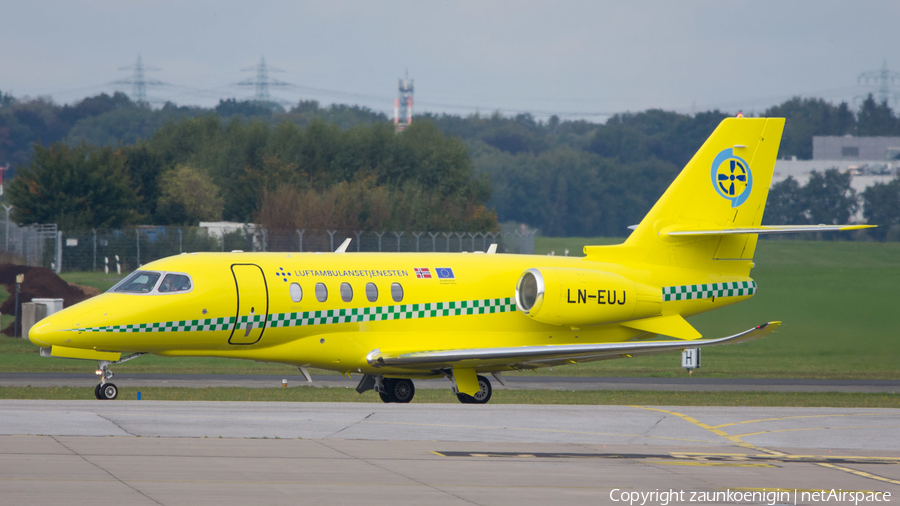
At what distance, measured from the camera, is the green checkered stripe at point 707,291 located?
82.0ft

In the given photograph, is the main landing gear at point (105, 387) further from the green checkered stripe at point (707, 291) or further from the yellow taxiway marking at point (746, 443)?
the green checkered stripe at point (707, 291)

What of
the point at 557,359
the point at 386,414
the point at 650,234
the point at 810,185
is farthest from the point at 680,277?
the point at 810,185

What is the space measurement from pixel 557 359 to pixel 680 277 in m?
3.87

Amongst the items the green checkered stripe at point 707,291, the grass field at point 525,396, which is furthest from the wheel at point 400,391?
the green checkered stripe at point 707,291

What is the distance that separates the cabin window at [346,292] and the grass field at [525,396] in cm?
312

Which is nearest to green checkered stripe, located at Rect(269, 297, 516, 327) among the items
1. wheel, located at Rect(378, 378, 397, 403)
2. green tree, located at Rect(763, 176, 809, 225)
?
wheel, located at Rect(378, 378, 397, 403)

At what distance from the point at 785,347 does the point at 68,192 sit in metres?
43.3

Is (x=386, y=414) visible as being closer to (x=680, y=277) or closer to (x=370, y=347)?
(x=370, y=347)

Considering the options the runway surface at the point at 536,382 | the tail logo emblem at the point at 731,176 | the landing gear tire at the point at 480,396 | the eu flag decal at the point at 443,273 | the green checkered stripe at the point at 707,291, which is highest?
the tail logo emblem at the point at 731,176

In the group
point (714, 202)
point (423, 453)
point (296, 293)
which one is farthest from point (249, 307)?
point (714, 202)

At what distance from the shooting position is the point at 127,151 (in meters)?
74.6

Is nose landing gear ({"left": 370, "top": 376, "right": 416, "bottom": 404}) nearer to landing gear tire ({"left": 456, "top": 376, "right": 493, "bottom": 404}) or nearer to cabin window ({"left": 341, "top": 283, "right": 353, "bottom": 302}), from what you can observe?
landing gear tire ({"left": 456, "top": 376, "right": 493, "bottom": 404})

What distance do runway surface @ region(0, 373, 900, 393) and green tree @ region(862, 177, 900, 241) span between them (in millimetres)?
68904

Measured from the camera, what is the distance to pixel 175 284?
70.5 feet
